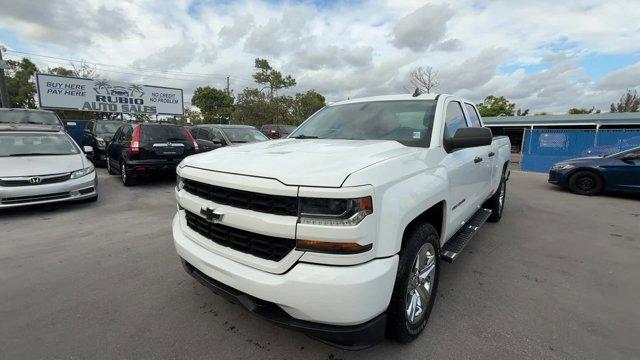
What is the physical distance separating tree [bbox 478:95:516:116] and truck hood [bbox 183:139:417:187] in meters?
57.3

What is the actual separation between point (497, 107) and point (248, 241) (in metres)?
61.0

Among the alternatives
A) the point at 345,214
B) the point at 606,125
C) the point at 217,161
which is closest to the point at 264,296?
the point at 345,214

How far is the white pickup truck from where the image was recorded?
69.4 inches

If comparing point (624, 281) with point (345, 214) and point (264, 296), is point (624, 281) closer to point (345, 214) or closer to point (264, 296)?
point (345, 214)

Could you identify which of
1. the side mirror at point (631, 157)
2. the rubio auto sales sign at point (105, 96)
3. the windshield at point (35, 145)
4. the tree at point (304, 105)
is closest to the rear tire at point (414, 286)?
the windshield at point (35, 145)

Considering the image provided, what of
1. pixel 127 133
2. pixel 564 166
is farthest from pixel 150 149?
pixel 564 166

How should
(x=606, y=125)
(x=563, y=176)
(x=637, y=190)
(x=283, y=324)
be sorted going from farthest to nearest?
(x=606, y=125)
(x=563, y=176)
(x=637, y=190)
(x=283, y=324)

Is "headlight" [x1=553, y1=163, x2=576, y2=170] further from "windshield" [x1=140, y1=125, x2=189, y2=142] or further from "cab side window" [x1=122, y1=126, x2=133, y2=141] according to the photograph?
"cab side window" [x1=122, y1=126, x2=133, y2=141]

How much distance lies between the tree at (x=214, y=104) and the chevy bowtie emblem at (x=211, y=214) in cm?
4742

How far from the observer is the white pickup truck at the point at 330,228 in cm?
176

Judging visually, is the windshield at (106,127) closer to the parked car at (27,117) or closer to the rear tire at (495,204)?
the parked car at (27,117)

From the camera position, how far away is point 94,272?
3.47m

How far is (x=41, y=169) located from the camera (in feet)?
18.5

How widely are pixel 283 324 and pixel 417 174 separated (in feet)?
4.30
